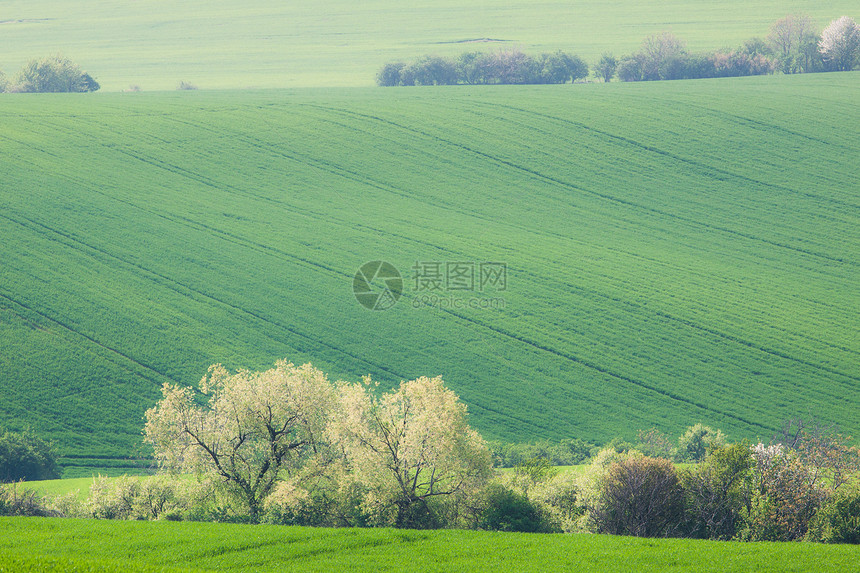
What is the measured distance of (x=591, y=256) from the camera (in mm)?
57688

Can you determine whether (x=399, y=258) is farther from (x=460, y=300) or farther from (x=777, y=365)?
(x=777, y=365)

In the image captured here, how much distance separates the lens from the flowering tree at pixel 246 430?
28.2 metres

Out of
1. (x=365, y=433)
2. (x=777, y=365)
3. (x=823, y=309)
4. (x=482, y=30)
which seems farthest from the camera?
(x=482, y=30)

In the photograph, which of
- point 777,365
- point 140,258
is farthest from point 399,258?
point 777,365

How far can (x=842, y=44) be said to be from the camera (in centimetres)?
10200

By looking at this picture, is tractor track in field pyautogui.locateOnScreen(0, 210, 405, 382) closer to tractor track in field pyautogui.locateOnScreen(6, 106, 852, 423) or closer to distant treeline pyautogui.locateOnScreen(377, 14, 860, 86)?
tractor track in field pyautogui.locateOnScreen(6, 106, 852, 423)

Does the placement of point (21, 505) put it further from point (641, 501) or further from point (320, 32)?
point (320, 32)

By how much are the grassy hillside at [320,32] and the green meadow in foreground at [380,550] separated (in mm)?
107175

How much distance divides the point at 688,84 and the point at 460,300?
58.1 metres

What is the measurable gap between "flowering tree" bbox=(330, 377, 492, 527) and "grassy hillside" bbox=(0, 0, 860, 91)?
334 feet
